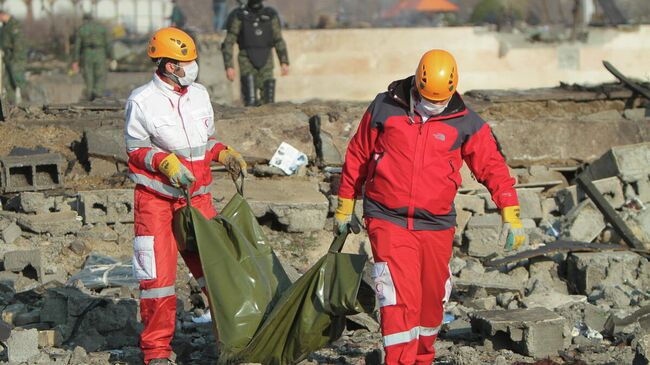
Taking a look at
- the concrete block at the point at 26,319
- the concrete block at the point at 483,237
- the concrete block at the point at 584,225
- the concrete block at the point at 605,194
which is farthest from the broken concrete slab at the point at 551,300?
the concrete block at the point at 26,319

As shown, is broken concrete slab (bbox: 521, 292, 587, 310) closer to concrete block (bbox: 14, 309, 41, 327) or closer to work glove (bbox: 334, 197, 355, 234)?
work glove (bbox: 334, 197, 355, 234)

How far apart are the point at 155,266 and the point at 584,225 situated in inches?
199

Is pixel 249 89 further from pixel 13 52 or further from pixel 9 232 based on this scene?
pixel 13 52

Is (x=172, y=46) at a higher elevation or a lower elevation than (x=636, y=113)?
higher

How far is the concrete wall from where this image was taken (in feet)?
79.0

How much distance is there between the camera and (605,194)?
39.9 ft

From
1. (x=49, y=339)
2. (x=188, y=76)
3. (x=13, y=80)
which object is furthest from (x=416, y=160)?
(x=13, y=80)

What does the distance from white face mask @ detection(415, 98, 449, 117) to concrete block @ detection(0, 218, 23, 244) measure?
181 inches

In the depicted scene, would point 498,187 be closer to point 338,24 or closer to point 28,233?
point 28,233

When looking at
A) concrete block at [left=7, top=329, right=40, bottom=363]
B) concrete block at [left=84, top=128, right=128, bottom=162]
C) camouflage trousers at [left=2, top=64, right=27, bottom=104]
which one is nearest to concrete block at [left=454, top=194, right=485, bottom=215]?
concrete block at [left=84, top=128, right=128, bottom=162]

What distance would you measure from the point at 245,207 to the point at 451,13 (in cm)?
2768

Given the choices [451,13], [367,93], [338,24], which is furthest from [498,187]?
[451,13]

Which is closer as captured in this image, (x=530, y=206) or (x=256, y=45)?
(x=530, y=206)

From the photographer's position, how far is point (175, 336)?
870 cm
